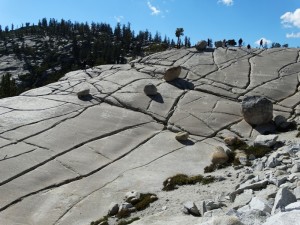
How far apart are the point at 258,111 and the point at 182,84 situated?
28.0 ft

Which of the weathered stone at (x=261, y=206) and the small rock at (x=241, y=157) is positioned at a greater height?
the weathered stone at (x=261, y=206)

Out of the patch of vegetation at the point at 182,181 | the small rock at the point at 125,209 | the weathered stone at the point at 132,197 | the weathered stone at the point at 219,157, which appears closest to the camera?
the small rock at the point at 125,209

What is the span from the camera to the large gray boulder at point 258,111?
87.8ft

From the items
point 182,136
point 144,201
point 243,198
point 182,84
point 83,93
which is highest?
point 182,84

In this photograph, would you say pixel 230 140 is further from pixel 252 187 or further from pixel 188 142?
pixel 252 187

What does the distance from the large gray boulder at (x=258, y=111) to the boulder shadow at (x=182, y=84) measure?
6.86 m

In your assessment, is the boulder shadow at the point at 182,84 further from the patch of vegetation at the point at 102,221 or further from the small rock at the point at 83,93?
the patch of vegetation at the point at 102,221

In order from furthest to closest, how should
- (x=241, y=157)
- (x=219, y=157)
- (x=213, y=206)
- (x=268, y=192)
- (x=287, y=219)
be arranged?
(x=219, y=157)
(x=241, y=157)
(x=213, y=206)
(x=268, y=192)
(x=287, y=219)

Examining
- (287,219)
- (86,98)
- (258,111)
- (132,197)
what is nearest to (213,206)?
(132,197)

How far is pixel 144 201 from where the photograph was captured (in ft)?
53.6

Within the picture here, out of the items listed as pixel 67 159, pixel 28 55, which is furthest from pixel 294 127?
pixel 28 55

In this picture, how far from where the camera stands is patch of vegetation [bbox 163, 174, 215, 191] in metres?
17.7

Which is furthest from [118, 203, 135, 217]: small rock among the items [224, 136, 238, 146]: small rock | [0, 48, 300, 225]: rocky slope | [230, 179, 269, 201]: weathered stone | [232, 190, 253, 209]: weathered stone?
[224, 136, 238, 146]: small rock

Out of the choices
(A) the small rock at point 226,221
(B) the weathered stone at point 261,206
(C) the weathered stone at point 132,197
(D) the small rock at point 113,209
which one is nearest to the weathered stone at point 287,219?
(A) the small rock at point 226,221
